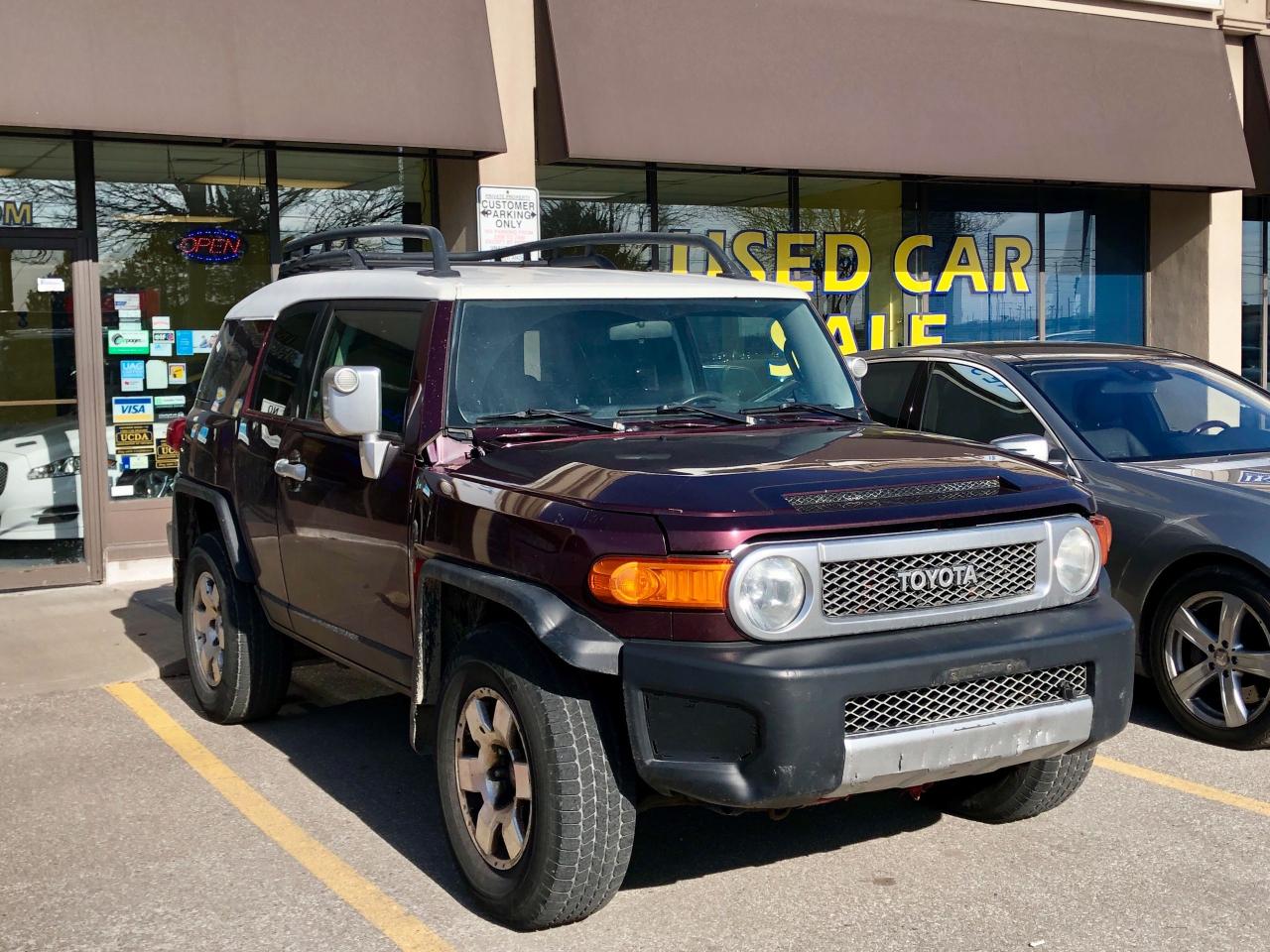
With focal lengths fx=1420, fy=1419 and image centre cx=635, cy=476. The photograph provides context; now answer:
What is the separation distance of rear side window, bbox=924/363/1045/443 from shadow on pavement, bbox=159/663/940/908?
2.39 metres

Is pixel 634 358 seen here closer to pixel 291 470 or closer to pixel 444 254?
pixel 444 254

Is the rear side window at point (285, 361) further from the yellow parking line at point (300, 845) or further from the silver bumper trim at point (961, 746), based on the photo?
the silver bumper trim at point (961, 746)

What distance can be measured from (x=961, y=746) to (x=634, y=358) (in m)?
1.89

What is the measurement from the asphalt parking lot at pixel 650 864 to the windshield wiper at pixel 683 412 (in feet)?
4.77

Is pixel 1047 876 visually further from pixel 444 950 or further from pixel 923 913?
pixel 444 950

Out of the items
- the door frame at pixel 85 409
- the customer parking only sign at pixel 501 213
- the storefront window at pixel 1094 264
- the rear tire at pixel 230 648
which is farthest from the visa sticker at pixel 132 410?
the storefront window at pixel 1094 264

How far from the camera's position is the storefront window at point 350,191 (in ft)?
36.0

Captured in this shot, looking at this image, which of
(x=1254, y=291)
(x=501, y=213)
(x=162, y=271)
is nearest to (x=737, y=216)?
(x=501, y=213)

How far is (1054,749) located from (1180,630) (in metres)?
2.23

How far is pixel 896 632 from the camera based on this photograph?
12.9 feet

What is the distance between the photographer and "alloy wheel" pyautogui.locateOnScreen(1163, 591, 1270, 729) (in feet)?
19.0

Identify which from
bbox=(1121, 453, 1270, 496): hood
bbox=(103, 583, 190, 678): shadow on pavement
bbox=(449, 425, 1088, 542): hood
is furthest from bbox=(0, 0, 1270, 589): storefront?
bbox=(449, 425, 1088, 542): hood

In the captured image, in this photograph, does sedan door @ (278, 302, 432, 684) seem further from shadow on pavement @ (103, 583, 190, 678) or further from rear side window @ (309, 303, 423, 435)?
shadow on pavement @ (103, 583, 190, 678)

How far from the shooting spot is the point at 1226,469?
643 centimetres
